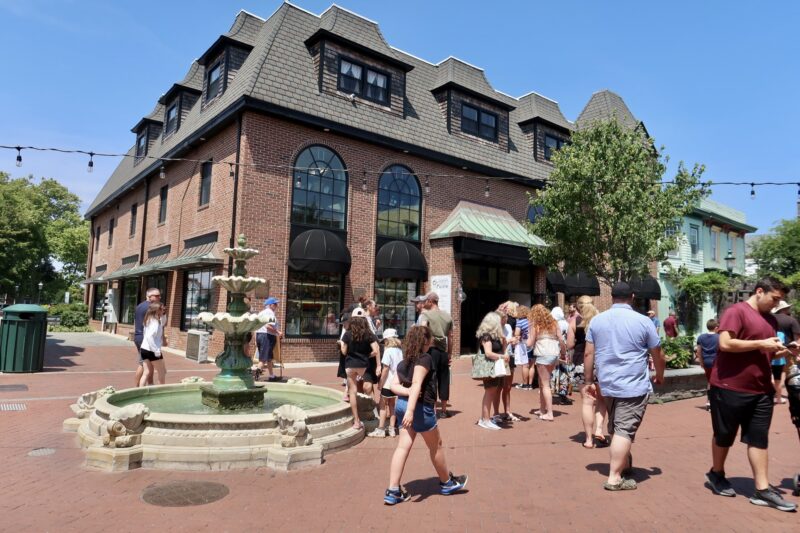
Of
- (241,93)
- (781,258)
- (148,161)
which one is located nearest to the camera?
(241,93)

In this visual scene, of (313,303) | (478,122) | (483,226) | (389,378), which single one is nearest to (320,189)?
(313,303)

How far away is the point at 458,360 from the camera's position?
54.1 feet

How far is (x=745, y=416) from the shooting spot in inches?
167

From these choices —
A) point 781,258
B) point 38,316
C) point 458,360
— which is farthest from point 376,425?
point 781,258

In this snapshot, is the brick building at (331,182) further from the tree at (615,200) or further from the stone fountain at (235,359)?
the stone fountain at (235,359)

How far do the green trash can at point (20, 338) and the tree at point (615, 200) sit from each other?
1228 cm

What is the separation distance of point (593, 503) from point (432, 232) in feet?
45.2

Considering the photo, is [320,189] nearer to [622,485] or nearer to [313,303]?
[313,303]

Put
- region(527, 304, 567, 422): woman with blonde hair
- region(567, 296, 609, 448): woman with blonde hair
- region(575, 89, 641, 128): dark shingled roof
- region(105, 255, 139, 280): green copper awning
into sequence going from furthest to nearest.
Result: region(575, 89, 641, 128): dark shingled roof
region(105, 255, 139, 280): green copper awning
region(527, 304, 567, 422): woman with blonde hair
region(567, 296, 609, 448): woman with blonde hair

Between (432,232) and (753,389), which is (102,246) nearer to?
(432,232)

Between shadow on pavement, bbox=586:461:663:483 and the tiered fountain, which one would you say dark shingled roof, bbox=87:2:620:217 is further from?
shadow on pavement, bbox=586:461:663:483

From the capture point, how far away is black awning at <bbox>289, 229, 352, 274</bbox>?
46.8 feet

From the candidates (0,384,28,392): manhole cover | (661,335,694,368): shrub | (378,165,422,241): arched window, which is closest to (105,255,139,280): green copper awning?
(378,165,422,241): arched window

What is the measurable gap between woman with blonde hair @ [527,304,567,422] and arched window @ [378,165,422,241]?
9.29 m
